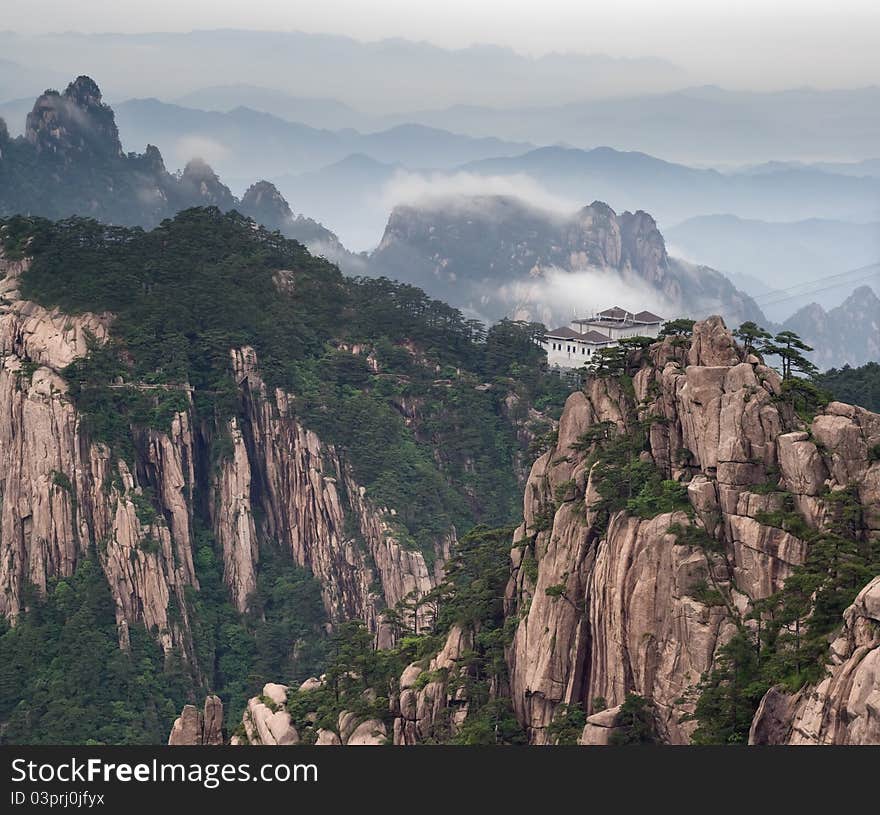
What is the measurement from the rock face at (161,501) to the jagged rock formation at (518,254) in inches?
3698

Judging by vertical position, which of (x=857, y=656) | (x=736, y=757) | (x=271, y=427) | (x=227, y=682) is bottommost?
(x=227, y=682)

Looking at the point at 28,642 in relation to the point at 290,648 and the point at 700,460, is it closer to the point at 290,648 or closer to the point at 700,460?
the point at 290,648

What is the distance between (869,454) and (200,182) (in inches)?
5565

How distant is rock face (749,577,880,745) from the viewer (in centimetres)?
2425

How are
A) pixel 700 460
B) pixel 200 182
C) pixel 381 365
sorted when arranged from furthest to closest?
pixel 200 182 → pixel 381 365 → pixel 700 460

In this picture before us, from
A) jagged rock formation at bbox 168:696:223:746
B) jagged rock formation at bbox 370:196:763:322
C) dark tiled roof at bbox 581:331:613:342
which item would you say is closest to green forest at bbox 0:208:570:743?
dark tiled roof at bbox 581:331:613:342

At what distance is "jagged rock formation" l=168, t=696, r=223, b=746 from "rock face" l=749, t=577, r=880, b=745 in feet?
66.2

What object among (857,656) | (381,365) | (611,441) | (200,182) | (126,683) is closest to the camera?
(857,656)

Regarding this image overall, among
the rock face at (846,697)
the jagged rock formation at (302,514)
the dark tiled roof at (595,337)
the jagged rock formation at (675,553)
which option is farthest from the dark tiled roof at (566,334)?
the rock face at (846,697)

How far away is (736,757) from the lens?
25.5 m

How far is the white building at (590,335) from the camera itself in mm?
85875

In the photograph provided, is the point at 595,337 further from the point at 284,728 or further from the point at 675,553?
the point at 675,553

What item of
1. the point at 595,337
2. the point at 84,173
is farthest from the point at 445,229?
the point at 595,337

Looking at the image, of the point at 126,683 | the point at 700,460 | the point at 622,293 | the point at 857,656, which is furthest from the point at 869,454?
the point at 622,293
